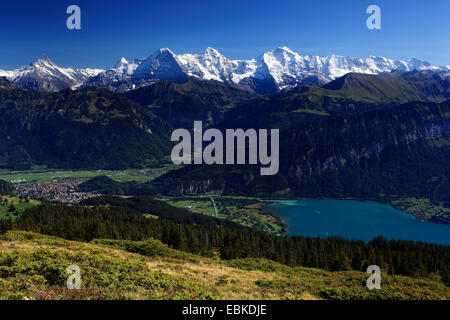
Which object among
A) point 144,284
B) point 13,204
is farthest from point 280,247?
point 13,204

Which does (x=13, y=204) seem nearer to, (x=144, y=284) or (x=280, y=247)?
(x=280, y=247)

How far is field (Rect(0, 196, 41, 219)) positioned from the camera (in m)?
154

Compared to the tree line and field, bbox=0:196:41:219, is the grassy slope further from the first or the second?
field, bbox=0:196:41:219

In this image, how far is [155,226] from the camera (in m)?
107

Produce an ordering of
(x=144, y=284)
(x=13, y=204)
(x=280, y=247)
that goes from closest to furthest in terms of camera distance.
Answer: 1. (x=144, y=284)
2. (x=280, y=247)
3. (x=13, y=204)

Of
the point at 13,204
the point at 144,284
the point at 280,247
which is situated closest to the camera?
the point at 144,284

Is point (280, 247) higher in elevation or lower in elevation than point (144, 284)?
lower

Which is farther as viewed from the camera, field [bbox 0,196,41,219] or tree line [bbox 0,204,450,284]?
field [bbox 0,196,41,219]

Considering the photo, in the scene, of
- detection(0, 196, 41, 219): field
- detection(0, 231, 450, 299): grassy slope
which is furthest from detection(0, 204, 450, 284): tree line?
detection(0, 196, 41, 219): field

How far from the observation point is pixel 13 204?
6570 inches

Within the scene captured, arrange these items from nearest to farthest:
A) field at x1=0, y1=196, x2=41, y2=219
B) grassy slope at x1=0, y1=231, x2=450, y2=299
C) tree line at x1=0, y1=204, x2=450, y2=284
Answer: grassy slope at x1=0, y1=231, x2=450, y2=299
tree line at x1=0, y1=204, x2=450, y2=284
field at x1=0, y1=196, x2=41, y2=219
